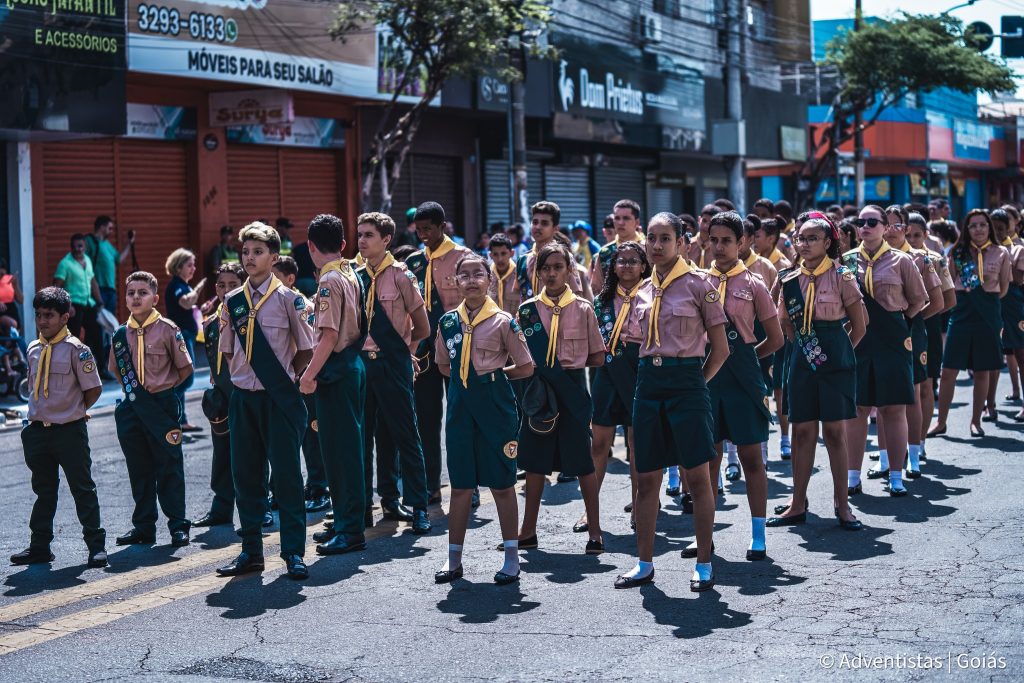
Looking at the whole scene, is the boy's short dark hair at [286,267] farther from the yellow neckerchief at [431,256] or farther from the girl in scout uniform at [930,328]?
the girl in scout uniform at [930,328]

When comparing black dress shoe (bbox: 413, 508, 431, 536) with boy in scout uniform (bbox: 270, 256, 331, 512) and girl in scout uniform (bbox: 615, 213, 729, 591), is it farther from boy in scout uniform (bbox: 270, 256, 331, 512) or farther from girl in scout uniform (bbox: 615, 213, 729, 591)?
girl in scout uniform (bbox: 615, 213, 729, 591)

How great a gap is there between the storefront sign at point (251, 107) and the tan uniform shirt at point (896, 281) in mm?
13098

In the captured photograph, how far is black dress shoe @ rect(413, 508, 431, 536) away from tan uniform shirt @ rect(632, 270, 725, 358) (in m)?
2.28

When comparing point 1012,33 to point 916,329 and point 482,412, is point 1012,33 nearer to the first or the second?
point 916,329

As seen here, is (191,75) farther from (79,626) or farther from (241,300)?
(79,626)

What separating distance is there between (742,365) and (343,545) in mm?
2585

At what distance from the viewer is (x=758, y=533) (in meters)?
7.95

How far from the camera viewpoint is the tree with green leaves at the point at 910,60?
36.6 meters

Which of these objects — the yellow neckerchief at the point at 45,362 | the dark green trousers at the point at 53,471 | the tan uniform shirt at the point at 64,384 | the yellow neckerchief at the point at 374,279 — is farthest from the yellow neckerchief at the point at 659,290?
the yellow neckerchief at the point at 45,362

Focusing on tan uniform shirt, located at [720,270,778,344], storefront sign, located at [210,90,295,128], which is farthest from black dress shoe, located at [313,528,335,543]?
storefront sign, located at [210,90,295,128]

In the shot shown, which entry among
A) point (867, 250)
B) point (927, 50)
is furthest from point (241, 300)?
point (927, 50)

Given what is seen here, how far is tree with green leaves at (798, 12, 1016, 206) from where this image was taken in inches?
1439

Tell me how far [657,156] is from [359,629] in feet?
98.3

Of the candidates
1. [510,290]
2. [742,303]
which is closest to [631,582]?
[742,303]
